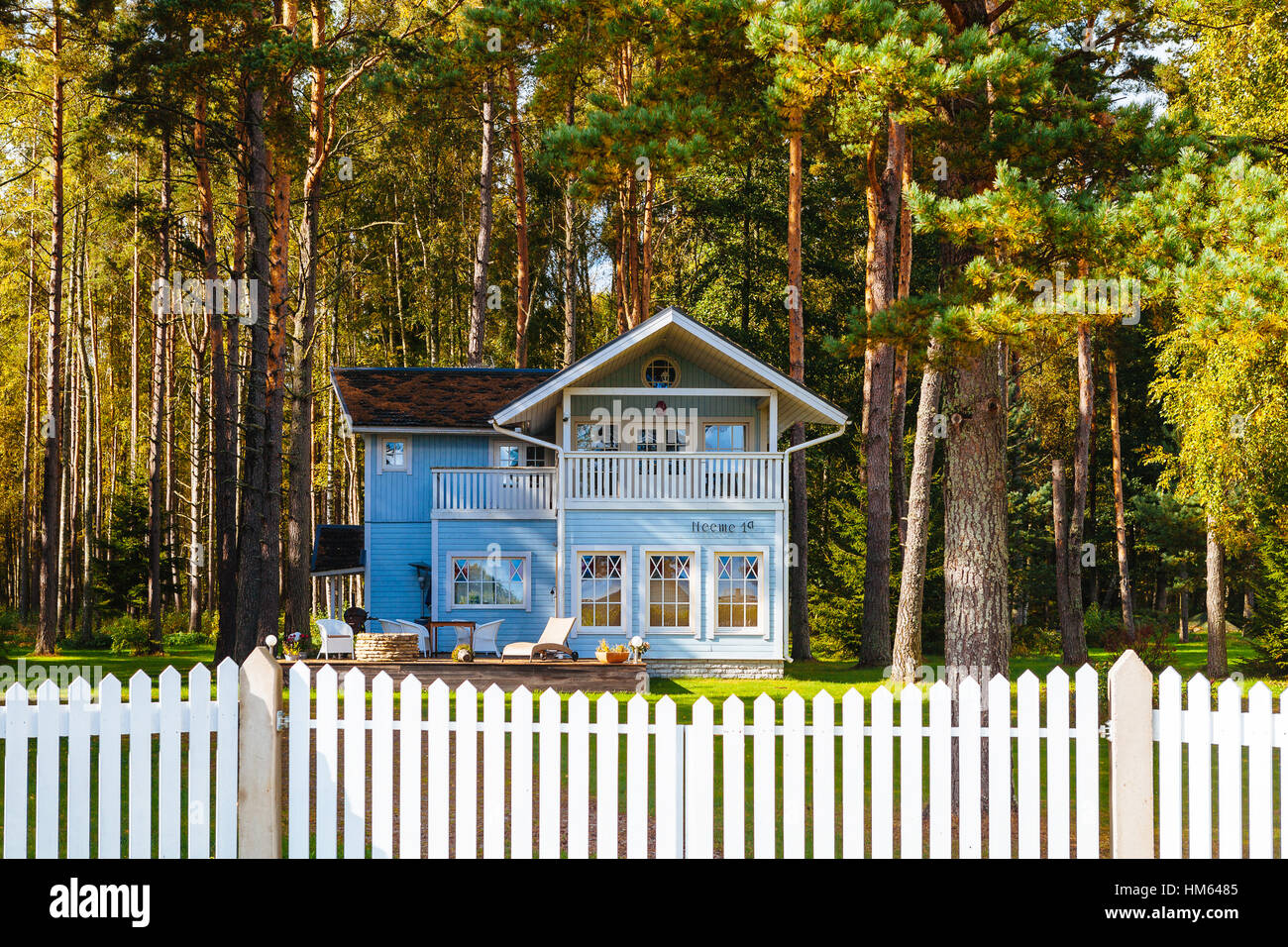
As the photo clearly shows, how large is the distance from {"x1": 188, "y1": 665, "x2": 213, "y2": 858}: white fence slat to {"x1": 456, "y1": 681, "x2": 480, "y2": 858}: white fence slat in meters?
1.20

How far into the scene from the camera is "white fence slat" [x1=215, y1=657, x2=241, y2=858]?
562cm

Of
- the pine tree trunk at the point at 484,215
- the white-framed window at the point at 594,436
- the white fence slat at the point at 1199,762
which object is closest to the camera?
the white fence slat at the point at 1199,762

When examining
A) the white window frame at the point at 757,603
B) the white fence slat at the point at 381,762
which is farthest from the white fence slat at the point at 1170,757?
the white window frame at the point at 757,603

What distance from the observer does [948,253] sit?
11562 mm

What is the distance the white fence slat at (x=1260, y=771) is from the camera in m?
5.67

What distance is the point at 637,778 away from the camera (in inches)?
227

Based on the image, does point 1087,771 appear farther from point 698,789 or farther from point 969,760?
point 698,789

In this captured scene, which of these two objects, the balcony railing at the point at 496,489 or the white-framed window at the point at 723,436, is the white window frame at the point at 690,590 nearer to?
the balcony railing at the point at 496,489

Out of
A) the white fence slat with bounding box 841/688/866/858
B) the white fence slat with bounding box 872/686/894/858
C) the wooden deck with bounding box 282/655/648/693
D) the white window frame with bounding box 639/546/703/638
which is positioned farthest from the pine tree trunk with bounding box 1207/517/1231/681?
the white fence slat with bounding box 841/688/866/858

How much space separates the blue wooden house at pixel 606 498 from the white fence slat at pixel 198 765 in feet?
49.3

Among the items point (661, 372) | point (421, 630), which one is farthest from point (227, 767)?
point (661, 372)

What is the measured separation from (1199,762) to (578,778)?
3.05 meters
